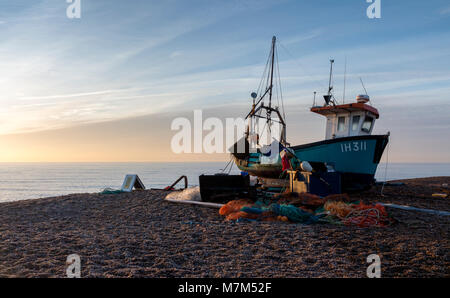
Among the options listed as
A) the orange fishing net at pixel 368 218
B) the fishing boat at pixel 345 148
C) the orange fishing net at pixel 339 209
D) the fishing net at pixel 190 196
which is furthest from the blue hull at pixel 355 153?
the orange fishing net at pixel 368 218

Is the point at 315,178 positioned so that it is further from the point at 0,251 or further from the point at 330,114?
A: the point at 0,251

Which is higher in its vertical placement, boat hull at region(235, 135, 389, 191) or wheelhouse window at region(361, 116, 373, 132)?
wheelhouse window at region(361, 116, 373, 132)

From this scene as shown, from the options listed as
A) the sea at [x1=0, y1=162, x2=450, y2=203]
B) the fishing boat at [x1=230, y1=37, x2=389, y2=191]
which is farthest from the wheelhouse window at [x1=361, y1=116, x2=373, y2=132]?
the sea at [x1=0, y1=162, x2=450, y2=203]

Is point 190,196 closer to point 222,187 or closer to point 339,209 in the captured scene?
point 222,187

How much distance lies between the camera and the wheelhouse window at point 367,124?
14929mm

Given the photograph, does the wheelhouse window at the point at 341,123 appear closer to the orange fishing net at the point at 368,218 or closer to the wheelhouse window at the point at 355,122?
the wheelhouse window at the point at 355,122

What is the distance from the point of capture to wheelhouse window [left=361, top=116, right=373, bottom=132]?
14929 mm

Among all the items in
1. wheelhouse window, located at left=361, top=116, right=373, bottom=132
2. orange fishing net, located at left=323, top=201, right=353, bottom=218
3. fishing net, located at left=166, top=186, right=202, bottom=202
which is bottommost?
fishing net, located at left=166, top=186, right=202, bottom=202

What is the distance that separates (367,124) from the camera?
15.0 meters

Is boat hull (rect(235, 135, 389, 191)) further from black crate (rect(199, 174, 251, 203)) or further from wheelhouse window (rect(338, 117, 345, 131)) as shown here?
black crate (rect(199, 174, 251, 203))

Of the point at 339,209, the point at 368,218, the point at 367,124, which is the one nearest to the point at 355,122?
the point at 367,124

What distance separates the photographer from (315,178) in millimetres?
10180
